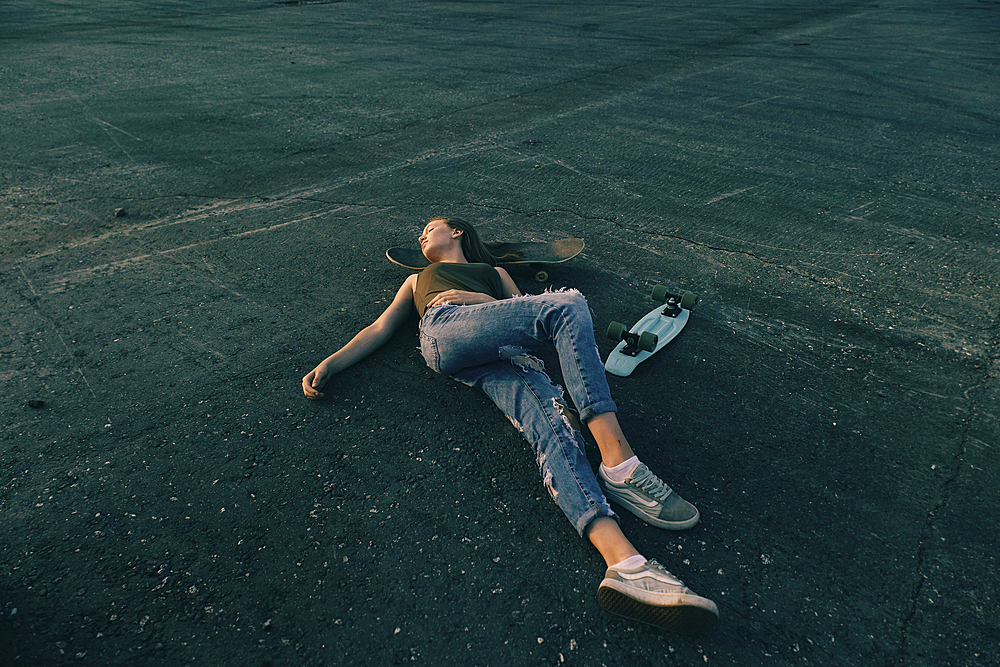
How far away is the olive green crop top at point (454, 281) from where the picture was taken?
3654mm

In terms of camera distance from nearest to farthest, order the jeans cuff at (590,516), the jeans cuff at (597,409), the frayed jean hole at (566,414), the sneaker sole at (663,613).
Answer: the sneaker sole at (663,613) → the jeans cuff at (590,516) → the jeans cuff at (597,409) → the frayed jean hole at (566,414)

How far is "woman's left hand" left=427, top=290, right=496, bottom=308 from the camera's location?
3500 mm

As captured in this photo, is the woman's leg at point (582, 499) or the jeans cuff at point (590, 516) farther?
the jeans cuff at point (590, 516)

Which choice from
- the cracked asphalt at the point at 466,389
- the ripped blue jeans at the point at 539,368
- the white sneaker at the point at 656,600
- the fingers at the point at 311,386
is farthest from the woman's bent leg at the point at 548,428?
the fingers at the point at 311,386

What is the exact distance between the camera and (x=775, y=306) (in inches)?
173

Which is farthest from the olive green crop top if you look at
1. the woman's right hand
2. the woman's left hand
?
Answer: the woman's right hand

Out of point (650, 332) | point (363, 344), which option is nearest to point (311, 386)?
point (363, 344)

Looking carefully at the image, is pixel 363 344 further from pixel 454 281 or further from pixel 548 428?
pixel 548 428

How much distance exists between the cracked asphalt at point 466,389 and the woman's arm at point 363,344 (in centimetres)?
11

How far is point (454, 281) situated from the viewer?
145 inches

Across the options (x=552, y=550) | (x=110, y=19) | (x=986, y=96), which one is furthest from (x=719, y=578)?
(x=110, y=19)

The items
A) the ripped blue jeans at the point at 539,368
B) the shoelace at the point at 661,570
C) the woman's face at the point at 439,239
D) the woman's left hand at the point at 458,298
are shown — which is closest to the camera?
the shoelace at the point at 661,570

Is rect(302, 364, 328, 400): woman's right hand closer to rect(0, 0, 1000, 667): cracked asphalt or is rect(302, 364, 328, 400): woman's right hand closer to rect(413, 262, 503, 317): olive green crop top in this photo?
rect(0, 0, 1000, 667): cracked asphalt

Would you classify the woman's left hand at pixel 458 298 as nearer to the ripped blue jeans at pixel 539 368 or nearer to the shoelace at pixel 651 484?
the ripped blue jeans at pixel 539 368
